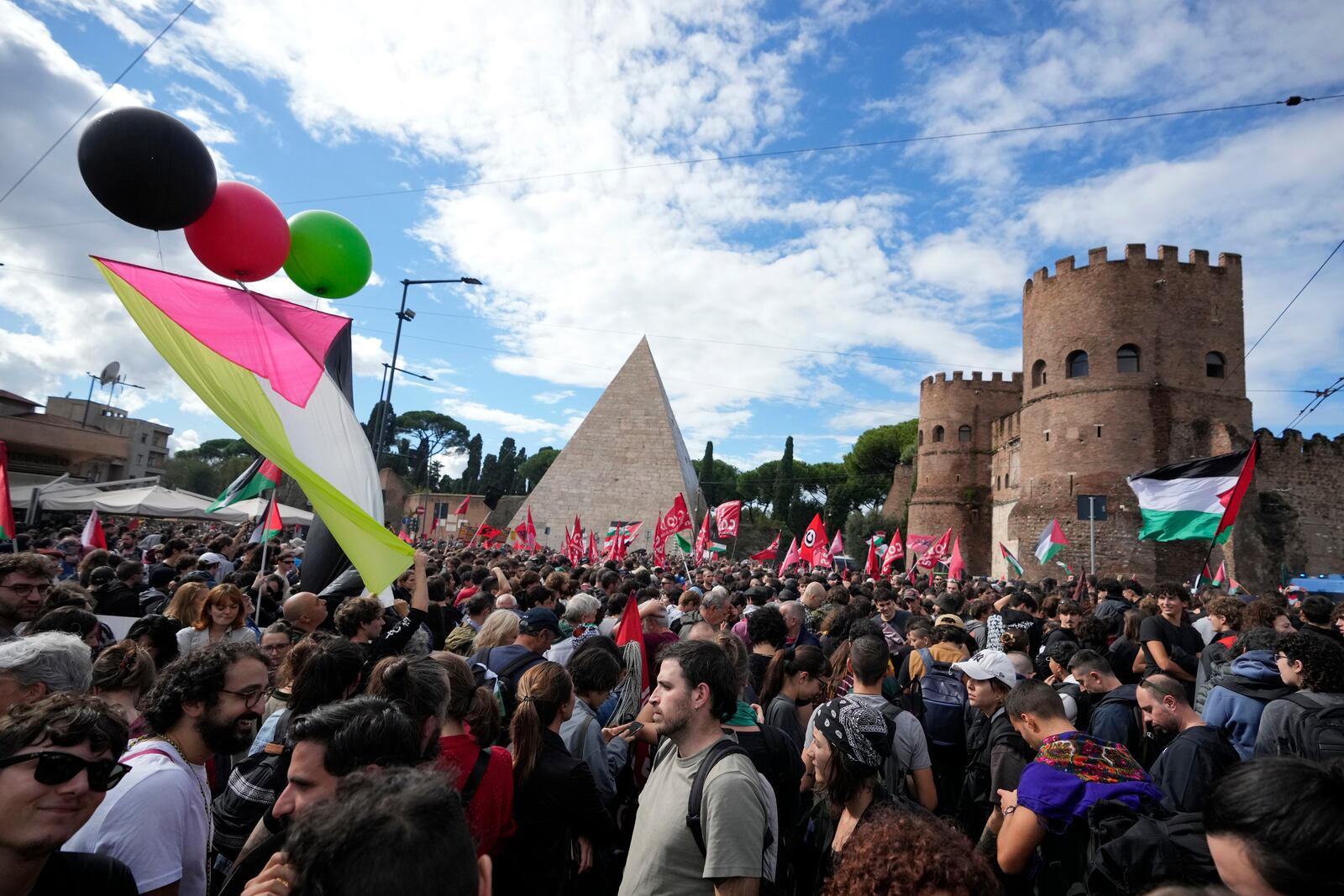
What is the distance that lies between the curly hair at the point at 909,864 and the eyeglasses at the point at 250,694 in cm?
177

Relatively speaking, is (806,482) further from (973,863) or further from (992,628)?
(973,863)

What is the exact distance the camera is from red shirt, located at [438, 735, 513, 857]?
2.22 m

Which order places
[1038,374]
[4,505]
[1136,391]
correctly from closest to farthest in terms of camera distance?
[4,505] → [1136,391] → [1038,374]

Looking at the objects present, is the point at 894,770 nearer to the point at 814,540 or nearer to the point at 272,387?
the point at 272,387

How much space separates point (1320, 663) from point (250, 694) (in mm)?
4024

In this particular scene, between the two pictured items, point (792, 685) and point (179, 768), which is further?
point (792, 685)

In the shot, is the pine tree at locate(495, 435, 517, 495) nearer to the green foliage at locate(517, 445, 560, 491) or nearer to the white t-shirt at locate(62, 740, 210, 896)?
the green foliage at locate(517, 445, 560, 491)

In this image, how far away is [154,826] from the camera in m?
1.72

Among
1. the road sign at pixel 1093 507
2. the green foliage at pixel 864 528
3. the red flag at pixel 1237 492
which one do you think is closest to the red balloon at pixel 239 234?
the red flag at pixel 1237 492

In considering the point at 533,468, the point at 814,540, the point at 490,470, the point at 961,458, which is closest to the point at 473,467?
the point at 490,470

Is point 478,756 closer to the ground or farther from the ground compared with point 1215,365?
closer to the ground

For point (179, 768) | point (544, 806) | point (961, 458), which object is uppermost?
point (961, 458)

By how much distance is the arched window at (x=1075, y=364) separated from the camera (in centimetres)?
2181

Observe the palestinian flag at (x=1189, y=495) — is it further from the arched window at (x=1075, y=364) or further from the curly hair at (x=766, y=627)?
the arched window at (x=1075, y=364)
